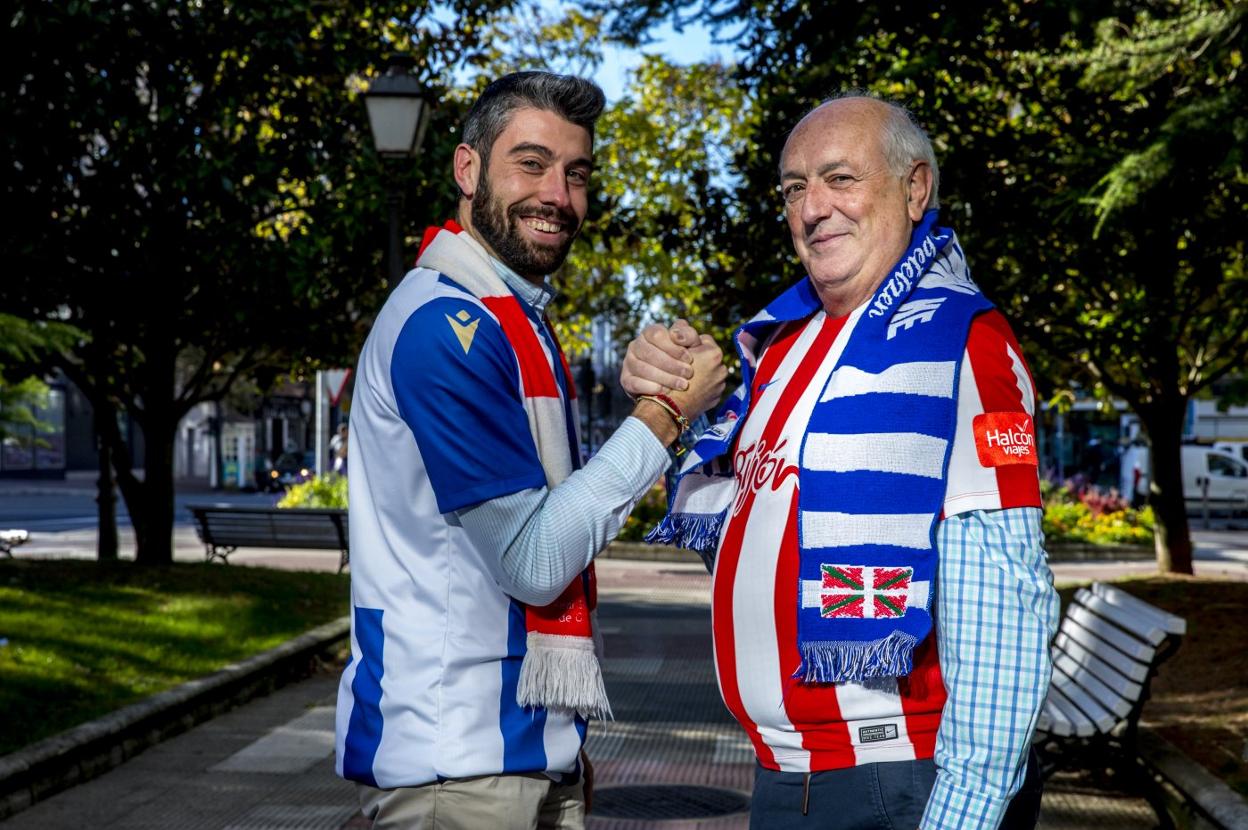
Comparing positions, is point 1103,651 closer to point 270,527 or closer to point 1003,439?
point 1003,439

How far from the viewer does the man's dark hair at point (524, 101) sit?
2631 millimetres

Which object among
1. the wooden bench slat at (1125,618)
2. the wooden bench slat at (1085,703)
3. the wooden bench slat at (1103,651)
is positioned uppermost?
the wooden bench slat at (1125,618)

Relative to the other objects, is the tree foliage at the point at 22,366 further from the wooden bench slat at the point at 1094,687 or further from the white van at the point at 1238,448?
the white van at the point at 1238,448

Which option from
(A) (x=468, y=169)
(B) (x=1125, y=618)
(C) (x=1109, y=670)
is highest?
(A) (x=468, y=169)

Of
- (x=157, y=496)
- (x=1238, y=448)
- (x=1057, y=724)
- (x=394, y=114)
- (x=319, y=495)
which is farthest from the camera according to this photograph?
(x=1238, y=448)

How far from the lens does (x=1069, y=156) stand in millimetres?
9930

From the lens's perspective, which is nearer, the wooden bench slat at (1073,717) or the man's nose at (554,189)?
the man's nose at (554,189)

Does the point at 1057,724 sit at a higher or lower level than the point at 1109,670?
lower

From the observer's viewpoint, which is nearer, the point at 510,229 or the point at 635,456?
the point at 635,456

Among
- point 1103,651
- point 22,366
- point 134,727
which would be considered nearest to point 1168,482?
point 1103,651

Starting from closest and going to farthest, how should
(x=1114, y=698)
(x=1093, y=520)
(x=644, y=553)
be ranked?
1. (x=1114, y=698)
2. (x=644, y=553)
3. (x=1093, y=520)

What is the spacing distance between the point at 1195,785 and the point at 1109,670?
0.75 m

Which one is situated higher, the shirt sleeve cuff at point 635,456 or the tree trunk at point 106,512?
the shirt sleeve cuff at point 635,456

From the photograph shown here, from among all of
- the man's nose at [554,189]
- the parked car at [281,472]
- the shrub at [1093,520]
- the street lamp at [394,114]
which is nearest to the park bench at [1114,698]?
the man's nose at [554,189]
